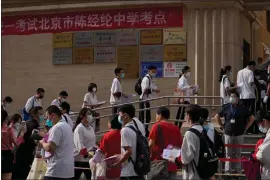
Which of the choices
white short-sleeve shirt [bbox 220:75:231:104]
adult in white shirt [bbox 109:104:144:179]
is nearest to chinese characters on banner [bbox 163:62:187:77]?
white short-sleeve shirt [bbox 220:75:231:104]

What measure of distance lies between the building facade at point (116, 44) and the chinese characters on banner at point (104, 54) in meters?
0.03

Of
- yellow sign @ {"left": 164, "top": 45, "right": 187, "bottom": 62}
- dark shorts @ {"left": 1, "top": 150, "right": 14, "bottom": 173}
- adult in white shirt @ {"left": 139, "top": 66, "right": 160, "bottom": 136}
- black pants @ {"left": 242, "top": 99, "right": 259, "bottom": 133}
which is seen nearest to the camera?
dark shorts @ {"left": 1, "top": 150, "right": 14, "bottom": 173}

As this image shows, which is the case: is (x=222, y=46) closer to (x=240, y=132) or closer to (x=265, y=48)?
(x=240, y=132)

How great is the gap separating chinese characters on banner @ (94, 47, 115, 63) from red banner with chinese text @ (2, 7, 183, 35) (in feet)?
2.38

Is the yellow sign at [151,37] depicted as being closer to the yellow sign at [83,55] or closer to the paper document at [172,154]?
the yellow sign at [83,55]

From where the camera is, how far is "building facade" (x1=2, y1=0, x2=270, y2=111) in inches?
818

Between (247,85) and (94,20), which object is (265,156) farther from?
(94,20)

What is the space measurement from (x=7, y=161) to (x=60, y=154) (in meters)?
2.84

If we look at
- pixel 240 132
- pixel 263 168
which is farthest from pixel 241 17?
pixel 263 168

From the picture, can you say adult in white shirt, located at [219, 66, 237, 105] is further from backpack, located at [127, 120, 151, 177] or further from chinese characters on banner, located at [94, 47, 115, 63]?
backpack, located at [127, 120, 151, 177]

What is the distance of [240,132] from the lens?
13.9 metres

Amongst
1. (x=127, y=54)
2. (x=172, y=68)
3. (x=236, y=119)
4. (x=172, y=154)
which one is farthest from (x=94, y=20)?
(x=172, y=154)

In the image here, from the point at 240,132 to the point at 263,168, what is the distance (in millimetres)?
4359

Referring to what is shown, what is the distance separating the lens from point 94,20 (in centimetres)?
2202
